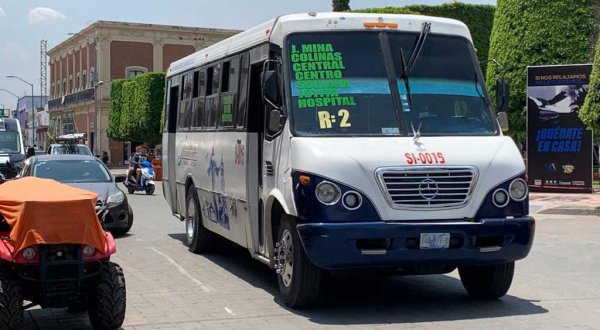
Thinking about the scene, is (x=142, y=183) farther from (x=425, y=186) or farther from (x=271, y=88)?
(x=425, y=186)

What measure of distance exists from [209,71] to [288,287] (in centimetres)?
448

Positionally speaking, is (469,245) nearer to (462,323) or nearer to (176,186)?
(462,323)

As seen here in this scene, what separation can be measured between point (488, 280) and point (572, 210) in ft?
38.9

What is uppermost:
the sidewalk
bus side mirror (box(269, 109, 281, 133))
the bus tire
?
bus side mirror (box(269, 109, 281, 133))

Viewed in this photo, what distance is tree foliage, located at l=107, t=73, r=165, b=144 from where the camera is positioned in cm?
5422

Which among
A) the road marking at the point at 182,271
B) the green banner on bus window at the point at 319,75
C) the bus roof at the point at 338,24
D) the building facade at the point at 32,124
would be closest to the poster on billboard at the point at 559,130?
the road marking at the point at 182,271

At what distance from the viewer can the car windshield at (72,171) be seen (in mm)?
13844

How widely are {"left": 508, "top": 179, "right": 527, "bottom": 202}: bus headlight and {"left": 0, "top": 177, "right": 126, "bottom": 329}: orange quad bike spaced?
12.3ft

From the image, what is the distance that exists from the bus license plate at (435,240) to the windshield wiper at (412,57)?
1.44 meters

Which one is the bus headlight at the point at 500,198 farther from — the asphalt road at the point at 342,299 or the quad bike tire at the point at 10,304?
the quad bike tire at the point at 10,304

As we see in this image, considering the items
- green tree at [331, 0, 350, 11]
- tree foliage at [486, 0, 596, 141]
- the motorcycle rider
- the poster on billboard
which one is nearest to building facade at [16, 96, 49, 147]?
green tree at [331, 0, 350, 11]

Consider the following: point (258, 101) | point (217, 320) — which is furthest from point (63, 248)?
point (258, 101)

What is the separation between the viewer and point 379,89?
308 inches

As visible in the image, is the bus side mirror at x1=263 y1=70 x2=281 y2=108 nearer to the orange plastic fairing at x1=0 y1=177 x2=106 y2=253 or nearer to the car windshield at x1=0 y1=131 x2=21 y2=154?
the orange plastic fairing at x1=0 y1=177 x2=106 y2=253
